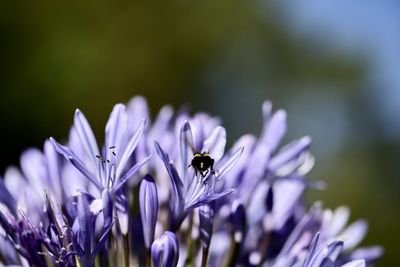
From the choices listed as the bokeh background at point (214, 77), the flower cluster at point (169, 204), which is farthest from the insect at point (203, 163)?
the bokeh background at point (214, 77)

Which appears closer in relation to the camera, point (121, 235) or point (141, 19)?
point (121, 235)

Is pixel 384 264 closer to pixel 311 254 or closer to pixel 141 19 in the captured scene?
pixel 141 19

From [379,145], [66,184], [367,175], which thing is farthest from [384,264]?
[66,184]

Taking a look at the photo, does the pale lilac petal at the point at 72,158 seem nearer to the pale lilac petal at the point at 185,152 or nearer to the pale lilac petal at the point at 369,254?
the pale lilac petal at the point at 185,152

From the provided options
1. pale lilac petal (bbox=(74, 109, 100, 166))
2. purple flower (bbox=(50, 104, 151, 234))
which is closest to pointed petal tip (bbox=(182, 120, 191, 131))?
purple flower (bbox=(50, 104, 151, 234))

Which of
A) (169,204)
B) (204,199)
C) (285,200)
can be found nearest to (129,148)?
A: (204,199)
